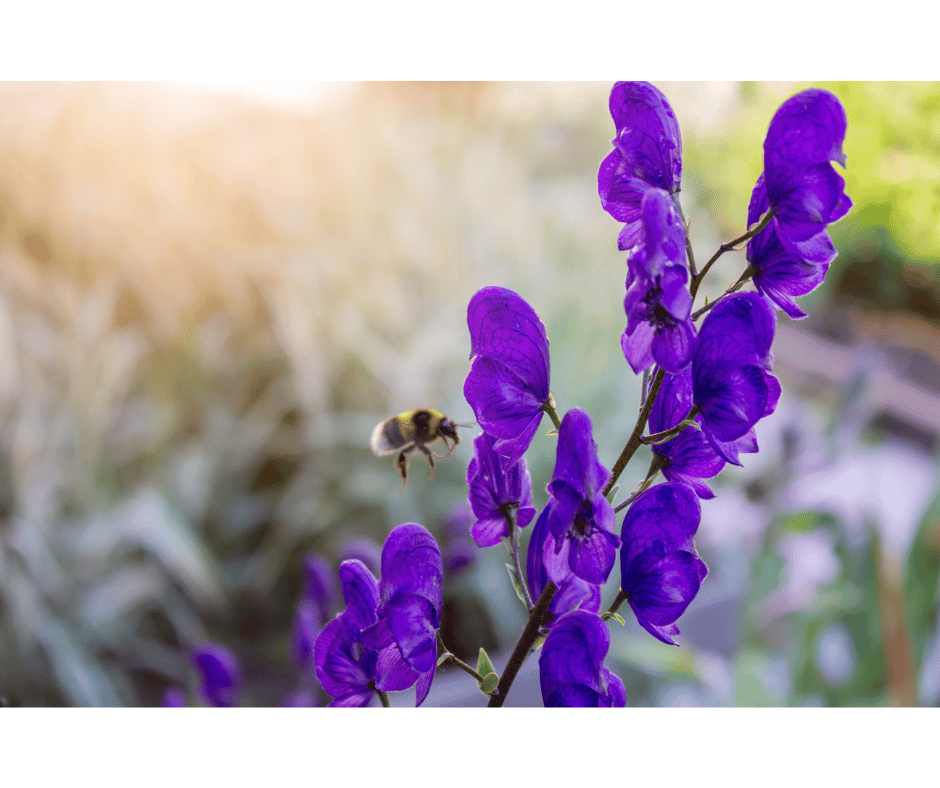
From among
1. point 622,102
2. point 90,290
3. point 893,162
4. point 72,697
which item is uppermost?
point 893,162

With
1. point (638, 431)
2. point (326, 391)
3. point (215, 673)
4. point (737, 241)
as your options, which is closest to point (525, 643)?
point (638, 431)

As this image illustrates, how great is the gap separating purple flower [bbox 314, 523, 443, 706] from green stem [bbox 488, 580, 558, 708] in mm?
46

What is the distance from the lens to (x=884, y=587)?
1517 mm

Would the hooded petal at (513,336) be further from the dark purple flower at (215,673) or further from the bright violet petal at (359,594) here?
the dark purple flower at (215,673)

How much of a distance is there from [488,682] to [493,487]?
123 mm

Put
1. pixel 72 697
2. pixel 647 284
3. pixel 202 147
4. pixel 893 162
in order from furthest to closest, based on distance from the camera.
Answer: pixel 202 147 → pixel 893 162 → pixel 72 697 → pixel 647 284

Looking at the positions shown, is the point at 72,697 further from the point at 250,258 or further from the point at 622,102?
the point at 622,102

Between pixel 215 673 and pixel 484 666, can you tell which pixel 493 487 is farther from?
pixel 215 673

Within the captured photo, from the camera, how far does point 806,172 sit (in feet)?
1.34

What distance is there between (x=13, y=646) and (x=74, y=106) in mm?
1343

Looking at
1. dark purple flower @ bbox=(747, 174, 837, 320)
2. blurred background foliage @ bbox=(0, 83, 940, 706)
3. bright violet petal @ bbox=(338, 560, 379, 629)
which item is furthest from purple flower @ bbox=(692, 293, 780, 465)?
blurred background foliage @ bbox=(0, 83, 940, 706)

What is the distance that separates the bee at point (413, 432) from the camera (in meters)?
0.72
